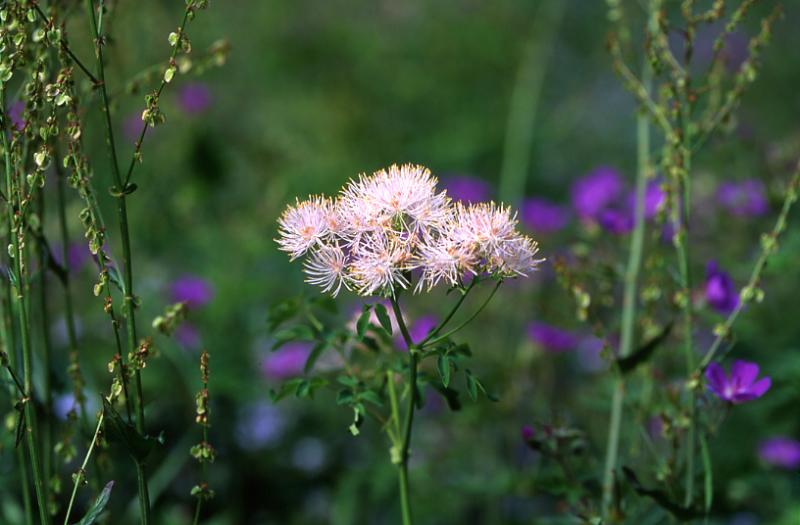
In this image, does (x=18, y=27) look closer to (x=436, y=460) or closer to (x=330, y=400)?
(x=436, y=460)

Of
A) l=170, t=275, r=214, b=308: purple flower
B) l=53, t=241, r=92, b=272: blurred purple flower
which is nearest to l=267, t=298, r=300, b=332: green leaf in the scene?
l=170, t=275, r=214, b=308: purple flower

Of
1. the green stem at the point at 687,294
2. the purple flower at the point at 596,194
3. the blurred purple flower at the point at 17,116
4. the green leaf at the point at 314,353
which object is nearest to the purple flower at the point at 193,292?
the blurred purple flower at the point at 17,116

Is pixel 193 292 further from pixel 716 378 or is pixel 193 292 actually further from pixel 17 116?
pixel 716 378

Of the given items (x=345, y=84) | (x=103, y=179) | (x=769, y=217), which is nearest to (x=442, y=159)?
(x=345, y=84)

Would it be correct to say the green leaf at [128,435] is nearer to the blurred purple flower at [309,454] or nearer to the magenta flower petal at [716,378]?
the magenta flower petal at [716,378]

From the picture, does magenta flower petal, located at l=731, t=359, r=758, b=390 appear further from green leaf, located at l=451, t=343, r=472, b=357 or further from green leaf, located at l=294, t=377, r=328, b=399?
green leaf, located at l=294, t=377, r=328, b=399
